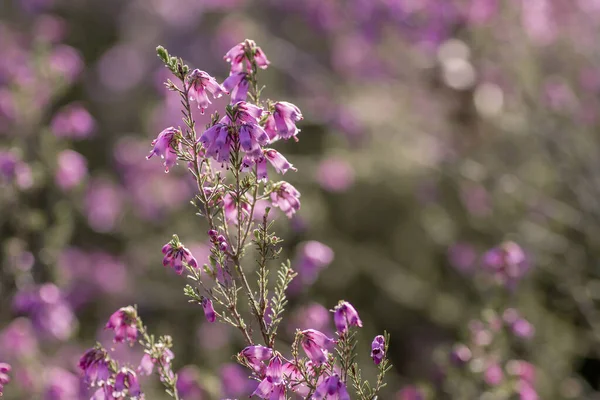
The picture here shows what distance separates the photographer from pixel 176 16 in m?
11.2

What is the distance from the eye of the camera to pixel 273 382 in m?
2.12

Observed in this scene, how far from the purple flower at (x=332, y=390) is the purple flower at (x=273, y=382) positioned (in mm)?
121

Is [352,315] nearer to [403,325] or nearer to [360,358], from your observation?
[360,358]

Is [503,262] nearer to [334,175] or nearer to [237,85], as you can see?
[237,85]

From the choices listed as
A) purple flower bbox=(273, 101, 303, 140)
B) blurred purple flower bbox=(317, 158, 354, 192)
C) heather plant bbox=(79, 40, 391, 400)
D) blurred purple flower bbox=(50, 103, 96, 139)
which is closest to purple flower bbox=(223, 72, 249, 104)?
heather plant bbox=(79, 40, 391, 400)

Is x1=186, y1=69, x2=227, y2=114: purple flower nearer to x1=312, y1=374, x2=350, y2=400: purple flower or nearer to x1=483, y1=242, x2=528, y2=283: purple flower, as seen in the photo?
x1=312, y1=374, x2=350, y2=400: purple flower

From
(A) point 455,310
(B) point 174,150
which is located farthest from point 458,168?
(B) point 174,150

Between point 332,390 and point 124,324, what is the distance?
77 centimetres

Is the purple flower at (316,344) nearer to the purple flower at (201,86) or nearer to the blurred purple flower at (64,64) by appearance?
the purple flower at (201,86)

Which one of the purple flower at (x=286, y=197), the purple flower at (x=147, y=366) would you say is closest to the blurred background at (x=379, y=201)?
the purple flower at (x=147, y=366)

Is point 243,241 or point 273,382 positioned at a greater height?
point 243,241

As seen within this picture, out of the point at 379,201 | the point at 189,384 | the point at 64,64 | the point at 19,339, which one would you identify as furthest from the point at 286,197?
the point at 379,201

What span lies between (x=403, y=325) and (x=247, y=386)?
9.59ft

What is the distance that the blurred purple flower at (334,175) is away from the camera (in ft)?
21.8
